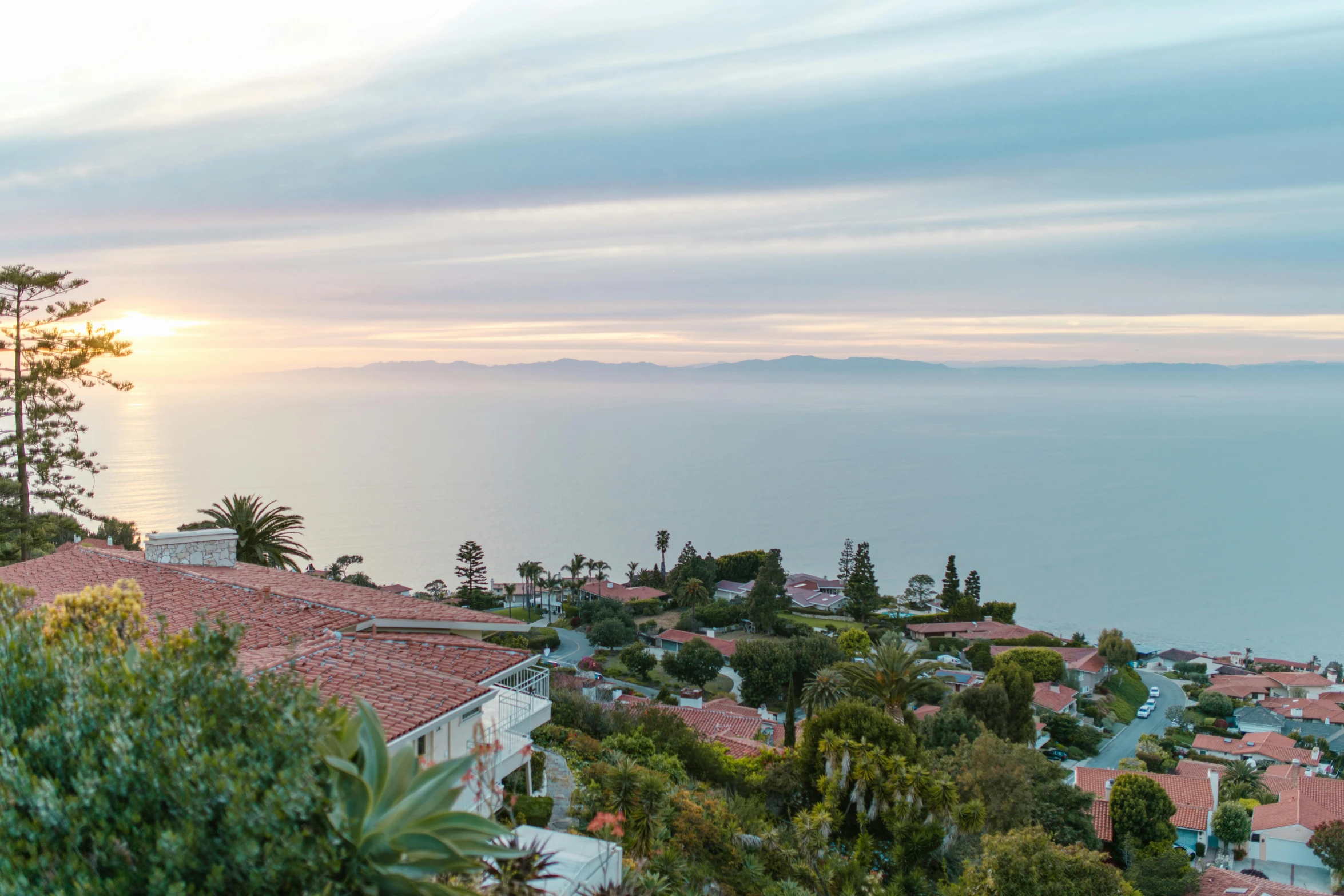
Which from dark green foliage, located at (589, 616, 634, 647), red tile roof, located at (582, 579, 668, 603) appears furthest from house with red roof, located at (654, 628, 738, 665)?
red tile roof, located at (582, 579, 668, 603)

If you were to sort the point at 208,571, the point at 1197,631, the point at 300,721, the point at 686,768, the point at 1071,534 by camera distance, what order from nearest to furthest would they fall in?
the point at 300,721 → the point at 208,571 → the point at 686,768 → the point at 1197,631 → the point at 1071,534

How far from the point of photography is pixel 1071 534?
5202 inches

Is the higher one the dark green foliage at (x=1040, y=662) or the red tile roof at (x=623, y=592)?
the red tile roof at (x=623, y=592)

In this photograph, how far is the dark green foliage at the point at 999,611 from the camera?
81.1 metres

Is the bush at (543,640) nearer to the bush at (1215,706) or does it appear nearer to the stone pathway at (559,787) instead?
the stone pathway at (559,787)

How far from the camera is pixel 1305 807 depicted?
34125mm

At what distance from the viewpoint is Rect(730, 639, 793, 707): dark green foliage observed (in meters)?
48.6

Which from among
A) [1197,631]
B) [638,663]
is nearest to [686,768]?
[638,663]

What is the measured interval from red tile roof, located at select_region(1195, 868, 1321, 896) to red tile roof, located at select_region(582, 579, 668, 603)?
53.2m

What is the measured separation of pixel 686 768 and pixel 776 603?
53.5m

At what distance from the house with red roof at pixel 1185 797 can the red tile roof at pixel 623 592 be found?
42.7 meters

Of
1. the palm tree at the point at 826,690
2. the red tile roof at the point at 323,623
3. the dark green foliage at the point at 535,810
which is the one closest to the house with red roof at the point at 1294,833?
the palm tree at the point at 826,690

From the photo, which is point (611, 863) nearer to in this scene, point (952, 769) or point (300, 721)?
point (300, 721)

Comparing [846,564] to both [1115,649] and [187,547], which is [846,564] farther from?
[187,547]
